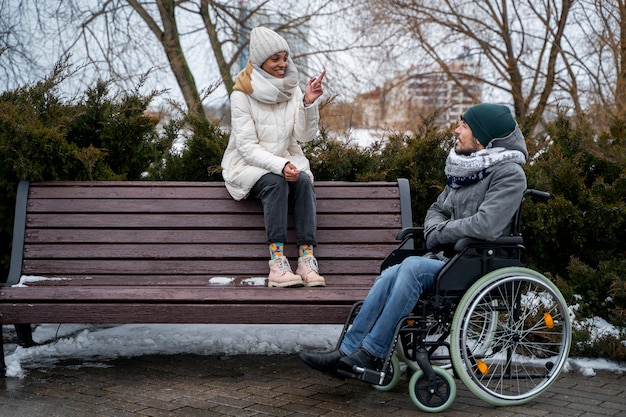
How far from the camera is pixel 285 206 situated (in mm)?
4559

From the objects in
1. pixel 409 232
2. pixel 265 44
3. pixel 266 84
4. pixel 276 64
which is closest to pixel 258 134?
pixel 266 84

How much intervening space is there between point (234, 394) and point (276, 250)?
0.93 m

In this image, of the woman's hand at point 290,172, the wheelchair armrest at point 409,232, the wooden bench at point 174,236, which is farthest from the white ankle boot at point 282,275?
the wheelchair armrest at point 409,232

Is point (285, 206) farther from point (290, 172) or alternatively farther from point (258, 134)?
point (258, 134)

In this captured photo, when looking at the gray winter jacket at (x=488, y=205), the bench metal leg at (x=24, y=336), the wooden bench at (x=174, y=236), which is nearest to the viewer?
the gray winter jacket at (x=488, y=205)

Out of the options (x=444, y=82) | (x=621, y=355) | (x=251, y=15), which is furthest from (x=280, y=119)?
(x=444, y=82)

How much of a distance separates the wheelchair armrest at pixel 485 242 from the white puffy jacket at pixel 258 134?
1.41 meters

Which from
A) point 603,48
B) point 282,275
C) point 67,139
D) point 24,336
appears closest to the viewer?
point 282,275

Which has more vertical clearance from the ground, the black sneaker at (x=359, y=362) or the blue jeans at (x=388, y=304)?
the blue jeans at (x=388, y=304)

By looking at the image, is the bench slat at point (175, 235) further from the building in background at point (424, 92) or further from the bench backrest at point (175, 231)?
the building in background at point (424, 92)

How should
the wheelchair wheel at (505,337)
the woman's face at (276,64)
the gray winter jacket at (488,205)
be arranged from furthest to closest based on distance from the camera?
1. the woman's face at (276,64)
2. the gray winter jacket at (488,205)
3. the wheelchair wheel at (505,337)

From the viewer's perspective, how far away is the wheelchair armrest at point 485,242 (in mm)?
3613

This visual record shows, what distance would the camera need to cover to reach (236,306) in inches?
157

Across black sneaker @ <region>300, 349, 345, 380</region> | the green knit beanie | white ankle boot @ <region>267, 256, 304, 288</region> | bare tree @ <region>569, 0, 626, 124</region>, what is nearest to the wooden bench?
white ankle boot @ <region>267, 256, 304, 288</region>
